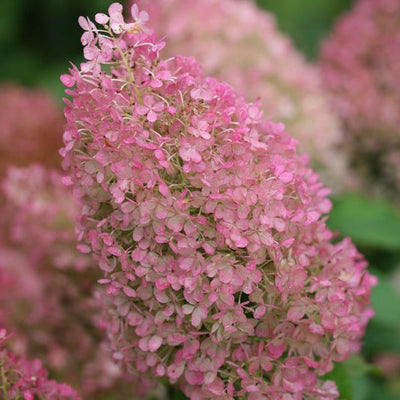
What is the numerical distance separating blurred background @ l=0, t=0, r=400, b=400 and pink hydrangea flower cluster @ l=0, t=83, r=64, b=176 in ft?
0.73

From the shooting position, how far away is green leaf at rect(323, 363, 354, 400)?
64cm

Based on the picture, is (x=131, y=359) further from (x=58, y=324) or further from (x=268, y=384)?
(x=58, y=324)

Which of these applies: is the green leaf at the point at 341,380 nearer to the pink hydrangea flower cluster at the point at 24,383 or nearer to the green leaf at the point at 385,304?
the pink hydrangea flower cluster at the point at 24,383

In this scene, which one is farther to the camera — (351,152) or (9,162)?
(351,152)

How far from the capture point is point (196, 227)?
544 mm

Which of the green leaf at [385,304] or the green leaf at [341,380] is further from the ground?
the green leaf at [385,304]

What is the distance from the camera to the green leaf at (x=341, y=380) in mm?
640

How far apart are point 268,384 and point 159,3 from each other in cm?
78

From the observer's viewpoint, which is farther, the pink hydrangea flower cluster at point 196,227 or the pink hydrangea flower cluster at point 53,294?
the pink hydrangea flower cluster at point 53,294

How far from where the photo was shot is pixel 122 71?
0.60 metres

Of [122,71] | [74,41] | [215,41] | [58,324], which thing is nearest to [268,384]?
[122,71]

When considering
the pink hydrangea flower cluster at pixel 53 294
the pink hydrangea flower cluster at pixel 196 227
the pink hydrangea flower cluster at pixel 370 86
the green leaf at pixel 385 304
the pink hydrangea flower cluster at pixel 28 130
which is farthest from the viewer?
the pink hydrangea flower cluster at pixel 370 86

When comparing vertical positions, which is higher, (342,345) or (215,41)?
(215,41)

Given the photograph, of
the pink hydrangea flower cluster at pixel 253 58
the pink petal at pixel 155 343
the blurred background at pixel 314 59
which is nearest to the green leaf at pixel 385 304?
the blurred background at pixel 314 59
